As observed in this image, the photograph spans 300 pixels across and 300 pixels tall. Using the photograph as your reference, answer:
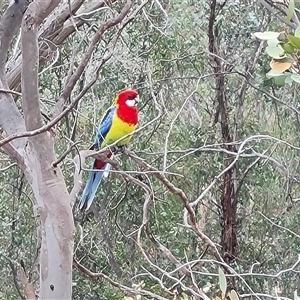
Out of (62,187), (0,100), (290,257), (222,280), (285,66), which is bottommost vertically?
(290,257)

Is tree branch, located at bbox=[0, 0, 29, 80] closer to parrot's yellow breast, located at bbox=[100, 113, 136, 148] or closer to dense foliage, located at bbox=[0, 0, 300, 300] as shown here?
parrot's yellow breast, located at bbox=[100, 113, 136, 148]

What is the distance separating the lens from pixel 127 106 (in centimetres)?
276

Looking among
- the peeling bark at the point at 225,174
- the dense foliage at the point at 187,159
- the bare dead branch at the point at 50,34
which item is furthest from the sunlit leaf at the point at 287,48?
the peeling bark at the point at 225,174

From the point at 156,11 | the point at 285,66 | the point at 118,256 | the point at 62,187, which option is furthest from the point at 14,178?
the point at 285,66

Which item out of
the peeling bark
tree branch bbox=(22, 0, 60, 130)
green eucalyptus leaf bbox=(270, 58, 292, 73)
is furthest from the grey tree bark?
the peeling bark

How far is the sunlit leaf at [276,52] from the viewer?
23.8 inches

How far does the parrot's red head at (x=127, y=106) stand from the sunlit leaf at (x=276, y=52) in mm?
2152

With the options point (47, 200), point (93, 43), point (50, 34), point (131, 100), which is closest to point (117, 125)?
point (131, 100)

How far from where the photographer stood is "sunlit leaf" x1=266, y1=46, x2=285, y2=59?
60cm

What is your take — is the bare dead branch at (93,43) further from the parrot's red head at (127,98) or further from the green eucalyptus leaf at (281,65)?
the green eucalyptus leaf at (281,65)

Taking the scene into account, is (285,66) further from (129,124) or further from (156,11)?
(156,11)

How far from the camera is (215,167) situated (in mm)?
3287

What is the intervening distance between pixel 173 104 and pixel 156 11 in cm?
52

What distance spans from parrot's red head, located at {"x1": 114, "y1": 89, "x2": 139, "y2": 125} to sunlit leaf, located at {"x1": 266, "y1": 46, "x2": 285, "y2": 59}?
7.06 ft
